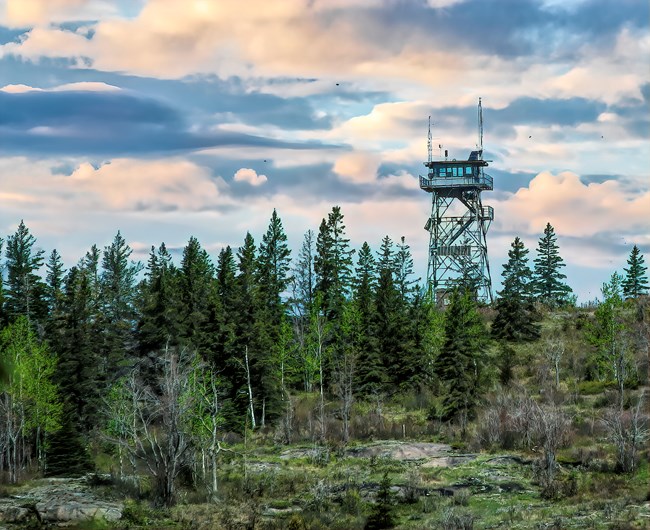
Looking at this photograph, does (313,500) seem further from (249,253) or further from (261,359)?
(249,253)

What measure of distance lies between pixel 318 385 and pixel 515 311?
20.7 metres

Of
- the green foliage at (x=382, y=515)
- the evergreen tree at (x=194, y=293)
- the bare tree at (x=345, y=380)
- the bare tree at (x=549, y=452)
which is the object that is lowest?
the green foliage at (x=382, y=515)

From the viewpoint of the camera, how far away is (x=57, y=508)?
3788 cm

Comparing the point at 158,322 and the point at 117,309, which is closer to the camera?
the point at 158,322

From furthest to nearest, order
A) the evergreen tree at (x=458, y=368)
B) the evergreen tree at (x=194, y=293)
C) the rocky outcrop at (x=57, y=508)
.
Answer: the evergreen tree at (x=194, y=293), the evergreen tree at (x=458, y=368), the rocky outcrop at (x=57, y=508)

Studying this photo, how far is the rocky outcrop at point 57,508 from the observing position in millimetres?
36844

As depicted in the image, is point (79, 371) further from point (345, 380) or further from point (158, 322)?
point (345, 380)

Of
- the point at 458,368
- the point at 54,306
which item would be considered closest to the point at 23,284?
the point at 54,306

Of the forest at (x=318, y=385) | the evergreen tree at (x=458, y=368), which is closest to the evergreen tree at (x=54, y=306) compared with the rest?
the forest at (x=318, y=385)

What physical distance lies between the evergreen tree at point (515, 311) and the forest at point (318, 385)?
0.21 meters

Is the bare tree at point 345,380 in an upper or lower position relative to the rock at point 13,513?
upper

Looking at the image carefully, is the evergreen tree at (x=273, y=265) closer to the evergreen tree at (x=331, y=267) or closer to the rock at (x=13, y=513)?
the evergreen tree at (x=331, y=267)

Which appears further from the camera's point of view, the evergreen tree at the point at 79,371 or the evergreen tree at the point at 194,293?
the evergreen tree at the point at 194,293

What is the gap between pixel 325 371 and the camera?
78.2 m
